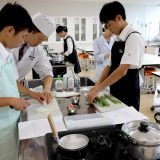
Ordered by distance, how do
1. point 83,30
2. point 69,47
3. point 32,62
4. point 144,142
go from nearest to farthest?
point 144,142, point 32,62, point 69,47, point 83,30

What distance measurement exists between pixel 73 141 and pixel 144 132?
28 centimetres

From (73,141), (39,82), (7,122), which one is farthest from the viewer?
(39,82)

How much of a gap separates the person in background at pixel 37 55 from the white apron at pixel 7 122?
0.33 metres

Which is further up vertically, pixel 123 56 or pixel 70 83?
pixel 123 56

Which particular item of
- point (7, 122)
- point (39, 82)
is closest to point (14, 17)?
point (7, 122)

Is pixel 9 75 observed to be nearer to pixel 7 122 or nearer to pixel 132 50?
pixel 7 122

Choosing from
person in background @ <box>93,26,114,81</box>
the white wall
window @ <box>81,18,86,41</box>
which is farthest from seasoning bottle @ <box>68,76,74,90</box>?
window @ <box>81,18,86,41</box>

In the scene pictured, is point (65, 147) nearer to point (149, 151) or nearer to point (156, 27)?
point (149, 151)

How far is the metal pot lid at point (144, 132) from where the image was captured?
0.71 meters

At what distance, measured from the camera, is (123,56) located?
4.75 ft

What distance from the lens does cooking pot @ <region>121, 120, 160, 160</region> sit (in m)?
0.70

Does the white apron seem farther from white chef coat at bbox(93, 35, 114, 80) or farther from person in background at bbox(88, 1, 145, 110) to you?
white chef coat at bbox(93, 35, 114, 80)

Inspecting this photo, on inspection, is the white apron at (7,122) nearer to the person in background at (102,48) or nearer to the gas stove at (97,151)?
the gas stove at (97,151)

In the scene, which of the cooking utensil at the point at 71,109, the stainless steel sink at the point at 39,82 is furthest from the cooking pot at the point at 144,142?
the stainless steel sink at the point at 39,82
